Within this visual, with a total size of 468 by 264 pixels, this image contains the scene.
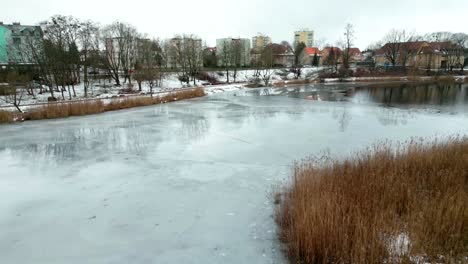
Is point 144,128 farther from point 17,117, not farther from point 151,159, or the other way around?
point 17,117

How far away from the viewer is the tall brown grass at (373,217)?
293 cm

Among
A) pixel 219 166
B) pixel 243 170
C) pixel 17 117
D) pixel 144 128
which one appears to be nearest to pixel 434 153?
pixel 243 170

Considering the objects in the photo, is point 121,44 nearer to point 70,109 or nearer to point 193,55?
point 193,55

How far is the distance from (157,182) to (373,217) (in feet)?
12.6

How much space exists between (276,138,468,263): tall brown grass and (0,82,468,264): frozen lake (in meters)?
0.46

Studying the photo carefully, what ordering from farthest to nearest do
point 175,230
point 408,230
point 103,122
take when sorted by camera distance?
1. point 103,122
2. point 175,230
3. point 408,230

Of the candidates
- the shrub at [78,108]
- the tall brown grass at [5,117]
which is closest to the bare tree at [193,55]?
the shrub at [78,108]

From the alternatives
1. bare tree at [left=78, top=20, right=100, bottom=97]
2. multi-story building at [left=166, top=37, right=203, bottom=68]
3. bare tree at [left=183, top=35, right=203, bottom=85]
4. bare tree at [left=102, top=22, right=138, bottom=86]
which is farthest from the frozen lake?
multi-story building at [left=166, top=37, right=203, bottom=68]

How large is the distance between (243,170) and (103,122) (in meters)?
8.67

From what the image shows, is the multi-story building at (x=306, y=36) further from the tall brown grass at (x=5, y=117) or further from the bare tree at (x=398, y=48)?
the tall brown grass at (x=5, y=117)

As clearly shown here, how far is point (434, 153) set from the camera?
573cm

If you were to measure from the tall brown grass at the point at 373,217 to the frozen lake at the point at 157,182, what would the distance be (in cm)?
46

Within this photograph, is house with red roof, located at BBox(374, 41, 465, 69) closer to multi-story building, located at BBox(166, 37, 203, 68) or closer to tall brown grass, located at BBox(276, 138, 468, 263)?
multi-story building, located at BBox(166, 37, 203, 68)

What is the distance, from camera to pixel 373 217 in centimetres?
363
